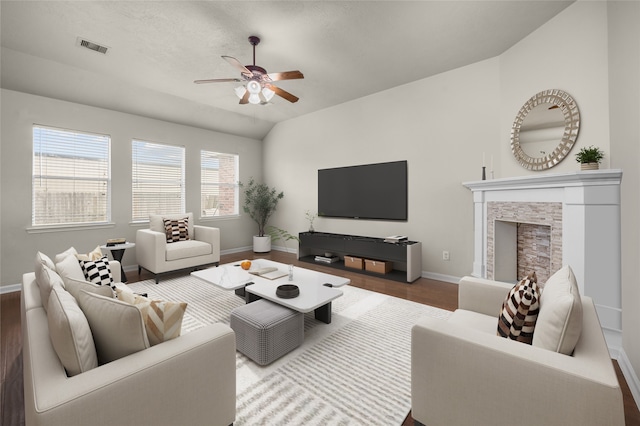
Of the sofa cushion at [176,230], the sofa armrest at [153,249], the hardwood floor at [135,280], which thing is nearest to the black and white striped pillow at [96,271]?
the hardwood floor at [135,280]

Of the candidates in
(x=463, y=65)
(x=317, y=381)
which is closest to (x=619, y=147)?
(x=463, y=65)

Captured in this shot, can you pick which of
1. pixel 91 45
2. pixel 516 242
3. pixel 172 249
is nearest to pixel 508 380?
pixel 516 242

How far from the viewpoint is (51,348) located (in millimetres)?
1115

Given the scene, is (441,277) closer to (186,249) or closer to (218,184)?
(186,249)

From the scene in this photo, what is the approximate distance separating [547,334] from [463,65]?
149 inches

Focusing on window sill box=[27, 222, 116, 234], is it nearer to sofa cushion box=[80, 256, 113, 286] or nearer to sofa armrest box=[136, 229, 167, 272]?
sofa armrest box=[136, 229, 167, 272]

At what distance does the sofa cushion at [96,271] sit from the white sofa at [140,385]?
69 cm

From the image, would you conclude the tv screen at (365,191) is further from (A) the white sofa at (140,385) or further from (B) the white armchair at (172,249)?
(A) the white sofa at (140,385)

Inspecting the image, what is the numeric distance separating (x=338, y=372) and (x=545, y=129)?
3.20 meters

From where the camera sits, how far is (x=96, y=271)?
84.1 inches

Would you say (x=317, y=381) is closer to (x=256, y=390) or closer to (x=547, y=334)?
(x=256, y=390)

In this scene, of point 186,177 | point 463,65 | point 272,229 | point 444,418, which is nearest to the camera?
point 444,418

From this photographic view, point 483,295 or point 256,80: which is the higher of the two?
point 256,80

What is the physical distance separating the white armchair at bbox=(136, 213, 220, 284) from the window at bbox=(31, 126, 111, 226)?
2.99 feet
